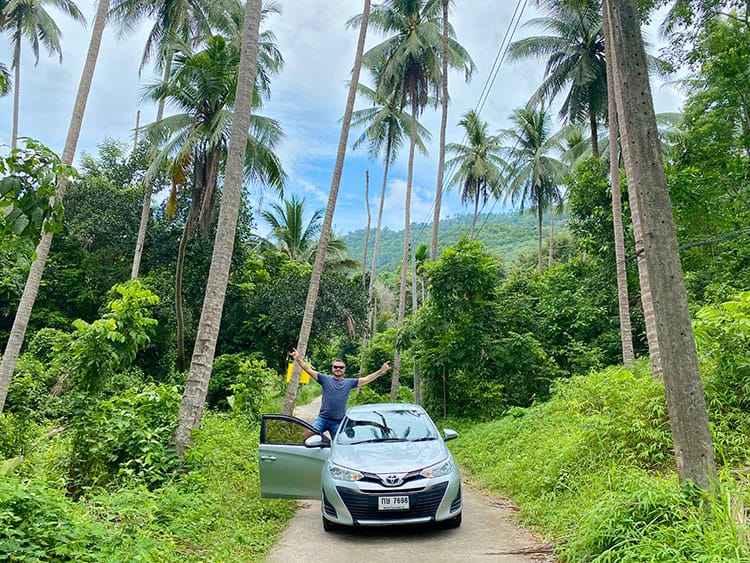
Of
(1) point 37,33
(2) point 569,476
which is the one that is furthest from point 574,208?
(1) point 37,33

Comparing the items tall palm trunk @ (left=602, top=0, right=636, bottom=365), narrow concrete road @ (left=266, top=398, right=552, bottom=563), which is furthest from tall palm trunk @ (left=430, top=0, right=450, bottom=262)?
narrow concrete road @ (left=266, top=398, right=552, bottom=563)

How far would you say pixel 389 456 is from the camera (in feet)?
17.8

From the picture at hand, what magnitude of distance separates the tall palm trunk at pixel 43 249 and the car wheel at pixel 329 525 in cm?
710

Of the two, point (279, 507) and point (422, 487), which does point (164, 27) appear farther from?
point (422, 487)

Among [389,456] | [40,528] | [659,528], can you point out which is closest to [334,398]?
[389,456]

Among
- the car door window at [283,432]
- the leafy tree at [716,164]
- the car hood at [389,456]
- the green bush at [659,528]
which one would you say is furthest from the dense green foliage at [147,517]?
the leafy tree at [716,164]

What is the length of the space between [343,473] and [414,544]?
0.98 metres

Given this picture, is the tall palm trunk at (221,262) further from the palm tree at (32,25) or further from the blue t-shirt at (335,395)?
the palm tree at (32,25)

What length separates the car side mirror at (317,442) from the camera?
19.3 feet

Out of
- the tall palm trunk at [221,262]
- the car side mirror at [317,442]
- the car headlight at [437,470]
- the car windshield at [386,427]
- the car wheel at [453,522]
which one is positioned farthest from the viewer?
Result: the tall palm trunk at [221,262]

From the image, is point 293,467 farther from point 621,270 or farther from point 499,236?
point 499,236

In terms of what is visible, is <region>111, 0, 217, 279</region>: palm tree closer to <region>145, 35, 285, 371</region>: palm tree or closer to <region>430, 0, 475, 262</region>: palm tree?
<region>145, 35, 285, 371</region>: palm tree

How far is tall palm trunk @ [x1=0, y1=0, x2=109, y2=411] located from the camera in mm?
9312

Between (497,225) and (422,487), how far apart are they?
70466mm
